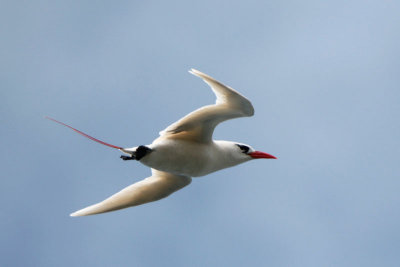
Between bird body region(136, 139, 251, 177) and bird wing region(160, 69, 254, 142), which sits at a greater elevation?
bird wing region(160, 69, 254, 142)

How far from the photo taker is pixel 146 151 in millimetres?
17234

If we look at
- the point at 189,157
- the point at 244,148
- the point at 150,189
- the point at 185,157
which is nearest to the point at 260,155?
the point at 244,148

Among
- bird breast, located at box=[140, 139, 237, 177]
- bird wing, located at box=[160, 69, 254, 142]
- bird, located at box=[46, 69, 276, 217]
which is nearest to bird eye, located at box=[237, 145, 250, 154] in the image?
bird, located at box=[46, 69, 276, 217]

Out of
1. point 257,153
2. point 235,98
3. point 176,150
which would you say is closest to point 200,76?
point 235,98

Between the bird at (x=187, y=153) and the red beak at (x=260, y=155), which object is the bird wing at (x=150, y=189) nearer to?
the bird at (x=187, y=153)

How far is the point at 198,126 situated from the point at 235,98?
1486 millimetres

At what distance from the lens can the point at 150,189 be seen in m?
19.5

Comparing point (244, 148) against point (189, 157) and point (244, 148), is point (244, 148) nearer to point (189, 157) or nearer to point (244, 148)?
point (244, 148)

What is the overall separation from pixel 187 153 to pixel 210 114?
1158mm

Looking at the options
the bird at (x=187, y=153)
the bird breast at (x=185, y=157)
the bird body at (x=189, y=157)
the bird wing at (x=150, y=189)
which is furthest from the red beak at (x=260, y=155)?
the bird wing at (x=150, y=189)

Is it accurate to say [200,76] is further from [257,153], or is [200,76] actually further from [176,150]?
[257,153]

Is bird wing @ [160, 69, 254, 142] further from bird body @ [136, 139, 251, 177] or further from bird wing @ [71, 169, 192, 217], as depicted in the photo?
bird wing @ [71, 169, 192, 217]

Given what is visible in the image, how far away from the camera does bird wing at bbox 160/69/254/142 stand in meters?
16.8

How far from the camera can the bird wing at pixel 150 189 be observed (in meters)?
19.2
